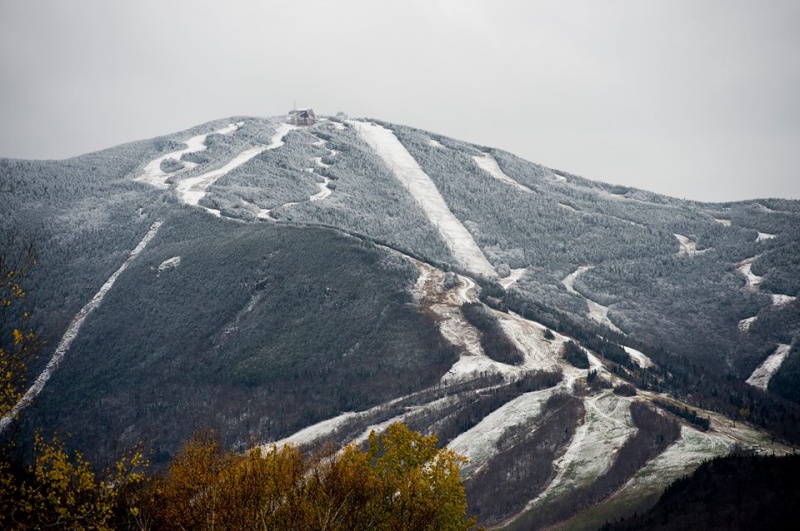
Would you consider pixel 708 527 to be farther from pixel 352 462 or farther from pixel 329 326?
pixel 329 326

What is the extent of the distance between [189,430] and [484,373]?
69331 millimetres

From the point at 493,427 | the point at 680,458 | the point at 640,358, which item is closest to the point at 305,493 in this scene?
the point at 680,458

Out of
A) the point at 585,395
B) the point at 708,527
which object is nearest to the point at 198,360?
the point at 585,395

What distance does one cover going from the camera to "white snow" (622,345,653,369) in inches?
6929

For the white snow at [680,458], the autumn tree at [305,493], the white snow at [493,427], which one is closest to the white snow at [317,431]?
the white snow at [493,427]

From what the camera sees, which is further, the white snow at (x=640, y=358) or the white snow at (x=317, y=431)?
the white snow at (x=640, y=358)

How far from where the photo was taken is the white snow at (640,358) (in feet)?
577

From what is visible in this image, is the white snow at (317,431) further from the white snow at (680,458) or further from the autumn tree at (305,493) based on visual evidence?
the autumn tree at (305,493)

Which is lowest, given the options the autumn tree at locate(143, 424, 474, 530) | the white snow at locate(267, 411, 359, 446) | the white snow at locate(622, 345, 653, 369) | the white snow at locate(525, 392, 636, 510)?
the white snow at locate(267, 411, 359, 446)

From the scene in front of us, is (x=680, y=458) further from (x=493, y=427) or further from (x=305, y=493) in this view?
(x=305, y=493)

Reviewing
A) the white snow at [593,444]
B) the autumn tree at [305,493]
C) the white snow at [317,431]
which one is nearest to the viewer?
the autumn tree at [305,493]

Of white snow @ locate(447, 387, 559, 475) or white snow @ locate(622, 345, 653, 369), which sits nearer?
white snow @ locate(447, 387, 559, 475)

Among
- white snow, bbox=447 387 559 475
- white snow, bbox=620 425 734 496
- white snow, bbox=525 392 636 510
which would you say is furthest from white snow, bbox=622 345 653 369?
white snow, bbox=620 425 734 496

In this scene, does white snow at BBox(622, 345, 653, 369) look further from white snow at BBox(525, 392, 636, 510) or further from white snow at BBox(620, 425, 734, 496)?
white snow at BBox(620, 425, 734, 496)
